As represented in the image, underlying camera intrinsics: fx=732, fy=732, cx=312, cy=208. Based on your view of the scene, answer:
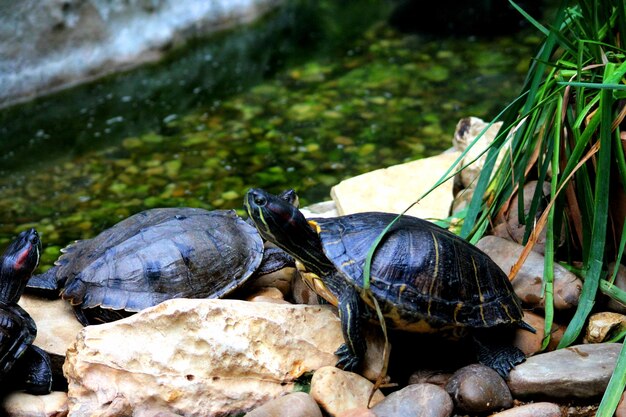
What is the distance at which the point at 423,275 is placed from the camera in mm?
2262

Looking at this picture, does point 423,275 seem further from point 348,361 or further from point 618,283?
point 618,283

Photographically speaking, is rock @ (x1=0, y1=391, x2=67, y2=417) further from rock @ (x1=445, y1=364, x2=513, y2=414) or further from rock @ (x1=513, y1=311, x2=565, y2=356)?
rock @ (x1=513, y1=311, x2=565, y2=356)

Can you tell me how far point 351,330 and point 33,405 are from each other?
1.05 metres

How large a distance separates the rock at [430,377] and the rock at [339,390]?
0.13 meters

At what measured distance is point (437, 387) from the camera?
2197 mm

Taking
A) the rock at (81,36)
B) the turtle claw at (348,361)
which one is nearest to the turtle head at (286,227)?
the turtle claw at (348,361)

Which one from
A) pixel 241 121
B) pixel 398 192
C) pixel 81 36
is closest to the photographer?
pixel 398 192

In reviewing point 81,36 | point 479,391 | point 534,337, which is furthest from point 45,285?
point 81,36

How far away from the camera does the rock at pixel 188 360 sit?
2238 mm

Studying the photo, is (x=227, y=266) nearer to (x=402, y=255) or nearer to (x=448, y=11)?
(x=402, y=255)

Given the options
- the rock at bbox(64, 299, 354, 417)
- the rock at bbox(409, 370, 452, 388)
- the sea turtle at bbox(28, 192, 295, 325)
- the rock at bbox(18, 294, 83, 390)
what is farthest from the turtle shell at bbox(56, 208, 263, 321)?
the rock at bbox(409, 370, 452, 388)

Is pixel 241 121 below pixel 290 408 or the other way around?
below

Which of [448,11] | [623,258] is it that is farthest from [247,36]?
[623,258]

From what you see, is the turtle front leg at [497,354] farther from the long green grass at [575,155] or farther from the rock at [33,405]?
the rock at [33,405]
